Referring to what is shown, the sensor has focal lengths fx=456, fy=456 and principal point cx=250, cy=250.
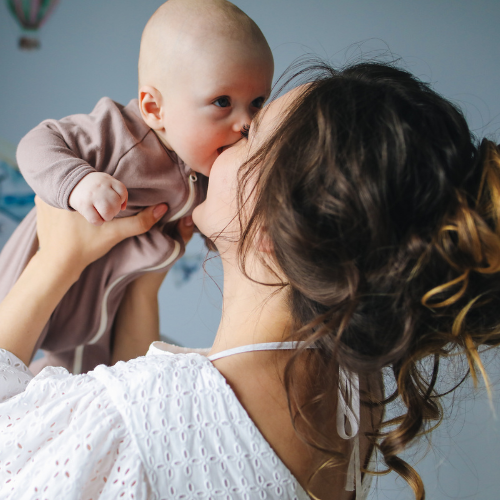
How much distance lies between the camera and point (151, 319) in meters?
1.16

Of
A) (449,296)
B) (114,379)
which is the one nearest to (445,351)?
(449,296)

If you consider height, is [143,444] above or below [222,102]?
below

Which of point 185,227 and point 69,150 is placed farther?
point 185,227

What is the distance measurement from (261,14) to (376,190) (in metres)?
1.34

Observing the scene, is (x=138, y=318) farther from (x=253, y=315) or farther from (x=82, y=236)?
(x=253, y=315)

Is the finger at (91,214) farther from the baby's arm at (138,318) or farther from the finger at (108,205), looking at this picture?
the baby's arm at (138,318)

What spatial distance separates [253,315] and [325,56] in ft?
3.81

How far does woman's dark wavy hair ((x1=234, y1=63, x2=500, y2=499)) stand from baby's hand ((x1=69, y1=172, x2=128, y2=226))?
13.3 inches

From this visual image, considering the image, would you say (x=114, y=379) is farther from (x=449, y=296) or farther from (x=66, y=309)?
(x=66, y=309)

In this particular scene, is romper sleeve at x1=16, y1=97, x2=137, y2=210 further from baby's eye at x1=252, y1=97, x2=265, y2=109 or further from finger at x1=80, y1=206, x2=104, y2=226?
baby's eye at x1=252, y1=97, x2=265, y2=109

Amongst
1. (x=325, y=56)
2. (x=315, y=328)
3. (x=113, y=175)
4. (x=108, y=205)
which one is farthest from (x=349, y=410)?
(x=325, y=56)

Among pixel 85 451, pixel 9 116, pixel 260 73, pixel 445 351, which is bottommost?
pixel 9 116

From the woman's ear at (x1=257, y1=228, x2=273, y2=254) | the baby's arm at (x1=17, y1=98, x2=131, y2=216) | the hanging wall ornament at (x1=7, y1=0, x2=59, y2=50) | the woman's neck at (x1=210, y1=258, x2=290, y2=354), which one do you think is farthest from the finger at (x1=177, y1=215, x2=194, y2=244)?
the hanging wall ornament at (x1=7, y1=0, x2=59, y2=50)

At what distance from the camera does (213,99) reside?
0.88 m
